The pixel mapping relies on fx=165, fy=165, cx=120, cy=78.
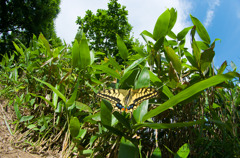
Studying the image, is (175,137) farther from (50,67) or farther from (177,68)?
(50,67)

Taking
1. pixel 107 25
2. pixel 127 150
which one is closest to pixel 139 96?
pixel 127 150

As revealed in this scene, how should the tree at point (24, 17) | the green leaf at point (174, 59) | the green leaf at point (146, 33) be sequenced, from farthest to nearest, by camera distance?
the tree at point (24, 17)
the green leaf at point (146, 33)
the green leaf at point (174, 59)

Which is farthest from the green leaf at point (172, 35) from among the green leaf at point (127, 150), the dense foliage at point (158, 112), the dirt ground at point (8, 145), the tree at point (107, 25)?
the tree at point (107, 25)

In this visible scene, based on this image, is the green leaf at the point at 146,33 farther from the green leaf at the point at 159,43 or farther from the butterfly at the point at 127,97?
the butterfly at the point at 127,97

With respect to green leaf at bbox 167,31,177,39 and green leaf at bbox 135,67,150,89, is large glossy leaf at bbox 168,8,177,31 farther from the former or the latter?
green leaf at bbox 135,67,150,89

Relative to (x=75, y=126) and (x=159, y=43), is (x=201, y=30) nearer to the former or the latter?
(x=159, y=43)

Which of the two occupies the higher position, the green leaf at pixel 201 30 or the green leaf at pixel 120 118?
the green leaf at pixel 201 30

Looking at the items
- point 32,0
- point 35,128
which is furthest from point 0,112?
point 32,0
